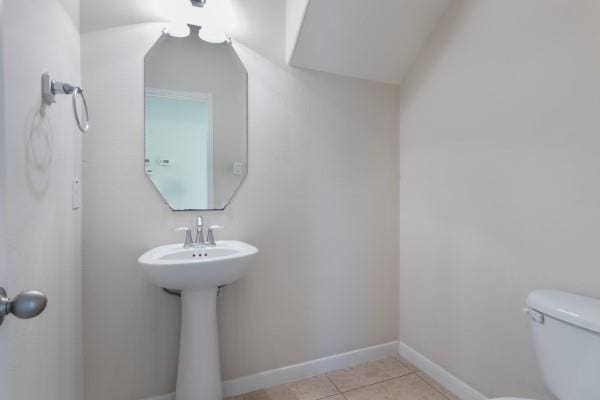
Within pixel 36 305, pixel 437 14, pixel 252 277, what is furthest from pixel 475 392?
pixel 437 14

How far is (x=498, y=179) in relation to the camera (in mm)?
1461

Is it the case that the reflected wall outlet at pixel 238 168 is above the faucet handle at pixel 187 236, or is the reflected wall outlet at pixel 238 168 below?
above

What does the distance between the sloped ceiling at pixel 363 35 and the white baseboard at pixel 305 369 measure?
177 centimetres

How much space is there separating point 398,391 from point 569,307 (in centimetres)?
104

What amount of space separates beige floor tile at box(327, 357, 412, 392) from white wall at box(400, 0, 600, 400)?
192 millimetres

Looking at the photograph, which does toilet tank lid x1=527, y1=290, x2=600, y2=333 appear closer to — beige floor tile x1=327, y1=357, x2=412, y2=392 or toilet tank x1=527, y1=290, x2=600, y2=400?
toilet tank x1=527, y1=290, x2=600, y2=400

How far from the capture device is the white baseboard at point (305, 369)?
1688 millimetres

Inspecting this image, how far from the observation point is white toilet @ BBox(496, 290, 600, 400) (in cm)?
97

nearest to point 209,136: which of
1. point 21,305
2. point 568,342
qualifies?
point 21,305

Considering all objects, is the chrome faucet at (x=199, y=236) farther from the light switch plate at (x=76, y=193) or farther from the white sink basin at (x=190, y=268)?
the light switch plate at (x=76, y=193)

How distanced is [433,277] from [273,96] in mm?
1408

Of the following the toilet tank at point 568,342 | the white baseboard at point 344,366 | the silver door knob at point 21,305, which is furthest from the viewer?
the white baseboard at point 344,366

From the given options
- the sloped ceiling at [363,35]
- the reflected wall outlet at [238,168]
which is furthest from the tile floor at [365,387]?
the sloped ceiling at [363,35]

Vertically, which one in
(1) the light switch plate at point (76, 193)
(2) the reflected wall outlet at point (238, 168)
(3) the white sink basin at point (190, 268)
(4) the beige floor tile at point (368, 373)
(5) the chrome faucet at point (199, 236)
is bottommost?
(4) the beige floor tile at point (368, 373)
